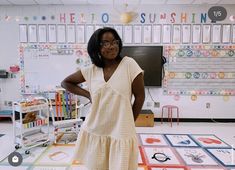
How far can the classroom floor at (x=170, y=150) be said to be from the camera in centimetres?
226

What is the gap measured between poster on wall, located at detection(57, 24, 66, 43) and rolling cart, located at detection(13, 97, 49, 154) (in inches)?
63.2

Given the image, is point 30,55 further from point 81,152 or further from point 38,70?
point 81,152

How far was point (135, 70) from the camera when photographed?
1.01 meters

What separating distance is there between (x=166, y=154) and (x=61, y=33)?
3.07 m

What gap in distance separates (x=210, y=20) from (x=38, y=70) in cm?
371

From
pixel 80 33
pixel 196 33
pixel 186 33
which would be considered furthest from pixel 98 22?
pixel 196 33

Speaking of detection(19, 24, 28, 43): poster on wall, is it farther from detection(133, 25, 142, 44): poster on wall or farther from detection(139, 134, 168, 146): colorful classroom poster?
detection(139, 134, 168, 146): colorful classroom poster

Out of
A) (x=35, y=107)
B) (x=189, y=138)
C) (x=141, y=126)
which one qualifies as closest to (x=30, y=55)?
(x=35, y=107)

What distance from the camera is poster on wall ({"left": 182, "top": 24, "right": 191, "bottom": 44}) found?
396cm

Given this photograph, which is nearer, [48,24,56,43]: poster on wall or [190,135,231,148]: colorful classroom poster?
[190,135,231,148]: colorful classroom poster

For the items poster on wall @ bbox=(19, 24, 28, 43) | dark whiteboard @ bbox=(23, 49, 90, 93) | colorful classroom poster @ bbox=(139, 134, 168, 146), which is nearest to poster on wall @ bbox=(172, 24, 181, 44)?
dark whiteboard @ bbox=(23, 49, 90, 93)

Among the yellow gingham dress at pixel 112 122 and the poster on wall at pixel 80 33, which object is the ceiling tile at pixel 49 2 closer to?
the poster on wall at pixel 80 33

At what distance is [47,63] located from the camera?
409 cm

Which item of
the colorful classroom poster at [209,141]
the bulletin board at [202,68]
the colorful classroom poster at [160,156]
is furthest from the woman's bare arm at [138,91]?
the bulletin board at [202,68]
